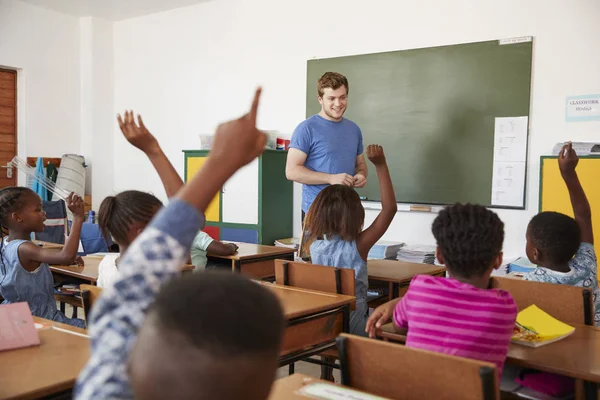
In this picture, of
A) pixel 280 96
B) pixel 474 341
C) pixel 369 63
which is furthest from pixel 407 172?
pixel 474 341

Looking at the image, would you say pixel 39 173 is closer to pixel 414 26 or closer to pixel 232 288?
pixel 414 26

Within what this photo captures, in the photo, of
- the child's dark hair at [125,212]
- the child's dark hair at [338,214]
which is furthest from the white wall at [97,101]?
the child's dark hair at [125,212]

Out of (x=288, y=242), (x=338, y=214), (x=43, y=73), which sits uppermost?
(x=43, y=73)

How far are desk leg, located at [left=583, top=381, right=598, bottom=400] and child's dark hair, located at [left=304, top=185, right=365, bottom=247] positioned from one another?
145 cm

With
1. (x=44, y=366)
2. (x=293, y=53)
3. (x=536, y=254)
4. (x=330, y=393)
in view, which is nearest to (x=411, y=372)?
(x=330, y=393)

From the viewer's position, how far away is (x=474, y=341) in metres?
1.52

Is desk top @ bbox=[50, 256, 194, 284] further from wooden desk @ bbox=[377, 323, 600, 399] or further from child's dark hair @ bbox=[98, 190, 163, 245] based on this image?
wooden desk @ bbox=[377, 323, 600, 399]

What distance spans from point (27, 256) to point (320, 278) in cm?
134

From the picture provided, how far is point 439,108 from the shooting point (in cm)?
473

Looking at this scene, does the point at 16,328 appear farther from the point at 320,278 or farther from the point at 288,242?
the point at 288,242

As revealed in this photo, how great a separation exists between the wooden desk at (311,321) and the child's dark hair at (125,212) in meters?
0.58

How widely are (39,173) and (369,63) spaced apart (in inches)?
151

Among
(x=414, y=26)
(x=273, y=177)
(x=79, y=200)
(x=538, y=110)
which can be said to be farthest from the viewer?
(x=273, y=177)

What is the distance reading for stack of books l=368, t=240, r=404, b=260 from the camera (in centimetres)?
470
